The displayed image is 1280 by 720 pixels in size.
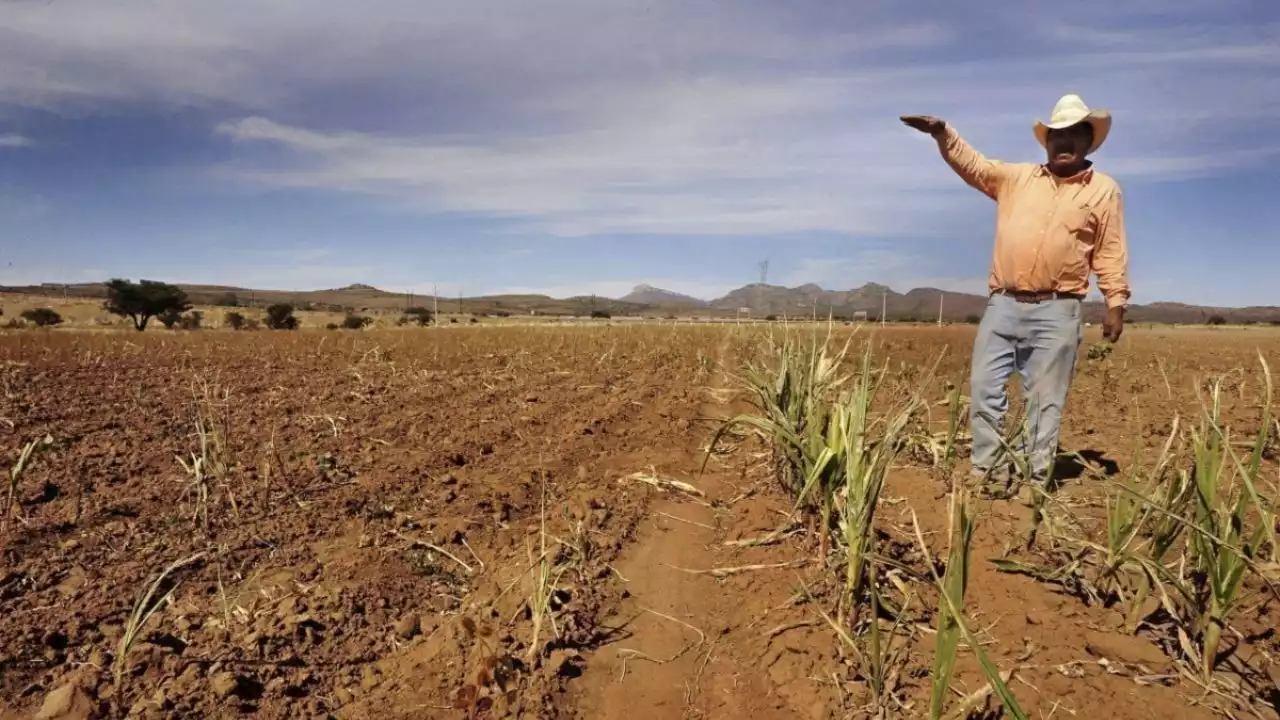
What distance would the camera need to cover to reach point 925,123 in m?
3.87

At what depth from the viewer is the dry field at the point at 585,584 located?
73.9 inches

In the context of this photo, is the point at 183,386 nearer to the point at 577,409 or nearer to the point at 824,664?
the point at 577,409

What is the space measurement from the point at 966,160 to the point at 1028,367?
1.25 metres

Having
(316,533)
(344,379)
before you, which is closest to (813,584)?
(316,533)

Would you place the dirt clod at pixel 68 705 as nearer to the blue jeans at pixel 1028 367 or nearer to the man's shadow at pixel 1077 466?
the blue jeans at pixel 1028 367

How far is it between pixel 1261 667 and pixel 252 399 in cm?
662

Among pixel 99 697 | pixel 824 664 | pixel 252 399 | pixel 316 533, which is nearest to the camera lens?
pixel 99 697

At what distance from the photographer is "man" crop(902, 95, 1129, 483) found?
Answer: 3627mm

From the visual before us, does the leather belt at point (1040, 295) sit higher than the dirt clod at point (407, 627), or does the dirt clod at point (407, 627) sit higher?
the leather belt at point (1040, 295)

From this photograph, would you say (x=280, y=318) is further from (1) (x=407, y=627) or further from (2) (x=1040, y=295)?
(2) (x=1040, y=295)

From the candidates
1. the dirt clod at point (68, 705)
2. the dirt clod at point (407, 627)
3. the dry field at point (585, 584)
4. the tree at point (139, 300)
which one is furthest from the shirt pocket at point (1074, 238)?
the tree at point (139, 300)

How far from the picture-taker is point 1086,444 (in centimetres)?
509

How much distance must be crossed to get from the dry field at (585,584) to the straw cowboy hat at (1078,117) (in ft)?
5.34

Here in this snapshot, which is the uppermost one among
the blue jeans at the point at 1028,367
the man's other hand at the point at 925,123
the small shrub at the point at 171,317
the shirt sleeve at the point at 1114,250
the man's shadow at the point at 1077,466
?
the man's other hand at the point at 925,123
